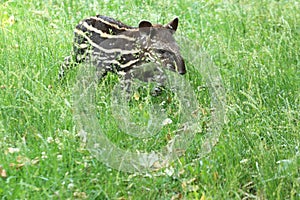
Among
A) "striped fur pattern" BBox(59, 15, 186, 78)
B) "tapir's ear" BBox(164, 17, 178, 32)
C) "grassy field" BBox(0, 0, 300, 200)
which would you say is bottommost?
"grassy field" BBox(0, 0, 300, 200)

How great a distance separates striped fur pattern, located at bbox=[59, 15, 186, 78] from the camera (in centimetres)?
654

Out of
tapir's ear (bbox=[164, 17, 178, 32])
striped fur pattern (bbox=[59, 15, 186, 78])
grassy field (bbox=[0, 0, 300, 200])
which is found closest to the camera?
grassy field (bbox=[0, 0, 300, 200])

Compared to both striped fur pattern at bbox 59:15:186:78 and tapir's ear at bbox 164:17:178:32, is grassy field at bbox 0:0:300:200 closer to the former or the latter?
striped fur pattern at bbox 59:15:186:78

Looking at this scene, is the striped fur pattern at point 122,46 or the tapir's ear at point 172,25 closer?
the striped fur pattern at point 122,46

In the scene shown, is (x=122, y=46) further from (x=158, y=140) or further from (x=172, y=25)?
(x=158, y=140)

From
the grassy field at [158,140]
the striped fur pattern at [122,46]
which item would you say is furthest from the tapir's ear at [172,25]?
the grassy field at [158,140]

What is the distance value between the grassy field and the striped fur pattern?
330mm

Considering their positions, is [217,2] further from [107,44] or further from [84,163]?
[84,163]

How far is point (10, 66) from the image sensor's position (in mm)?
6156

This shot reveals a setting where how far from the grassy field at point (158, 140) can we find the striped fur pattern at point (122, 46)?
0.33 metres

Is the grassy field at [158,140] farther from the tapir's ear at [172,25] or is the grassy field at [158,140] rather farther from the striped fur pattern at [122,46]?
the tapir's ear at [172,25]

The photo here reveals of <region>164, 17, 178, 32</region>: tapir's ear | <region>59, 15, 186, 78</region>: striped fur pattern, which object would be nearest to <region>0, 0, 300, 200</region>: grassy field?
<region>59, 15, 186, 78</region>: striped fur pattern

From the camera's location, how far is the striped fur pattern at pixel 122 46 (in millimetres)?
6539

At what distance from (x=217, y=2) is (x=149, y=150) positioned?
471 centimetres
